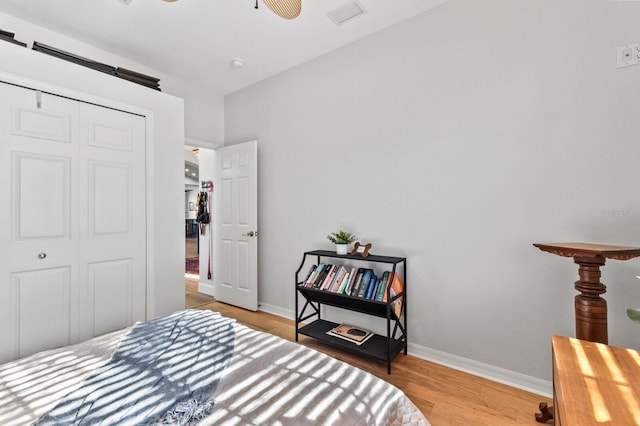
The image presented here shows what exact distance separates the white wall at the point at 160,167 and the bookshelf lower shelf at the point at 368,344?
1.40 metres

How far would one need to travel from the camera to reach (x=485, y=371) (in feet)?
6.91

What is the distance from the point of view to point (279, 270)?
3.39m

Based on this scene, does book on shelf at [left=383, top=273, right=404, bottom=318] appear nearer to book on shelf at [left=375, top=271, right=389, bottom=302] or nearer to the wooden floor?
book on shelf at [left=375, top=271, right=389, bottom=302]

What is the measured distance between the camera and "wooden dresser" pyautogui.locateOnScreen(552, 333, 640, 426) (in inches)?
26.0

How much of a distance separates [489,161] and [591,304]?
1.08 metres

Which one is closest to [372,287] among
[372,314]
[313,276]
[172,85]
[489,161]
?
[372,314]

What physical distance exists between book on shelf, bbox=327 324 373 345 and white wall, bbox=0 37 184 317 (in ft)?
5.25

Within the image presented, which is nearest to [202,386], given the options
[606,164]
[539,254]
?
[539,254]

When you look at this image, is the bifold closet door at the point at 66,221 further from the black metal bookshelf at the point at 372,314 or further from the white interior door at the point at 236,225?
the black metal bookshelf at the point at 372,314

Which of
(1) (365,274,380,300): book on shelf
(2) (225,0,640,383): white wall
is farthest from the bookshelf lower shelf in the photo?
(1) (365,274,380,300): book on shelf

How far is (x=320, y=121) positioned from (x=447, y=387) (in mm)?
2550

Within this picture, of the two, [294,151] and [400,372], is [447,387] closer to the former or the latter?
[400,372]

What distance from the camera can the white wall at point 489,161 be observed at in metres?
1.74

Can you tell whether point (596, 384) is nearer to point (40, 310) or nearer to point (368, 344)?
point (368, 344)
